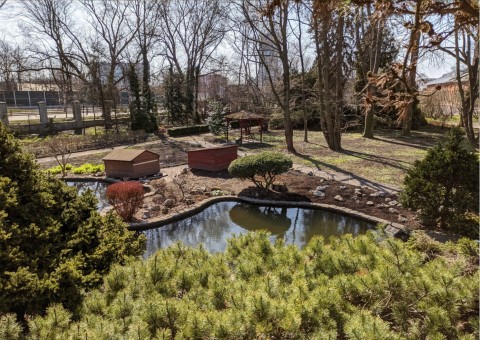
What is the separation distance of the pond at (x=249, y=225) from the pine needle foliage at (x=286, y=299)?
14.0 feet

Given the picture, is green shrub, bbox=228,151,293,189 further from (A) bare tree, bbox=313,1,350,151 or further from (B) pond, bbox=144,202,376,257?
(A) bare tree, bbox=313,1,350,151

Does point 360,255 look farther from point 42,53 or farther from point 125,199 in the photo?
point 42,53

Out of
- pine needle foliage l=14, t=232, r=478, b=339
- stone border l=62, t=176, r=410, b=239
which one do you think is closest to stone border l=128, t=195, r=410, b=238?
stone border l=62, t=176, r=410, b=239

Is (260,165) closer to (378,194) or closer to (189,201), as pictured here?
(189,201)

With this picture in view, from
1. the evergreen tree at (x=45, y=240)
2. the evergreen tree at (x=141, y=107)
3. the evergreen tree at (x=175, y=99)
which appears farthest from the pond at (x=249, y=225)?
the evergreen tree at (x=175, y=99)

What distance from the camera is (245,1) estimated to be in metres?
16.2

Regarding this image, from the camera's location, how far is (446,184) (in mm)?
6535

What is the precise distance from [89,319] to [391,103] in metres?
2.98

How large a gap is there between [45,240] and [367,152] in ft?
53.0

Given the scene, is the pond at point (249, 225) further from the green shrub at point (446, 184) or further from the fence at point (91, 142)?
the fence at point (91, 142)

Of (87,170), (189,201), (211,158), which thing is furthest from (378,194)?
(87,170)

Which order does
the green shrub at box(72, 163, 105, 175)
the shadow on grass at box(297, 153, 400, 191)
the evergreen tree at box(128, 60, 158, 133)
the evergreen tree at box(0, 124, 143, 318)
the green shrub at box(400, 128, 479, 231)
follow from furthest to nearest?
the evergreen tree at box(128, 60, 158, 133)
the green shrub at box(72, 163, 105, 175)
the shadow on grass at box(297, 153, 400, 191)
the green shrub at box(400, 128, 479, 231)
the evergreen tree at box(0, 124, 143, 318)

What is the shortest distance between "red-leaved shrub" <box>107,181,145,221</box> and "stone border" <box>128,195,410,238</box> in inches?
15.5

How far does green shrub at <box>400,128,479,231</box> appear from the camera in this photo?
6.31 m
